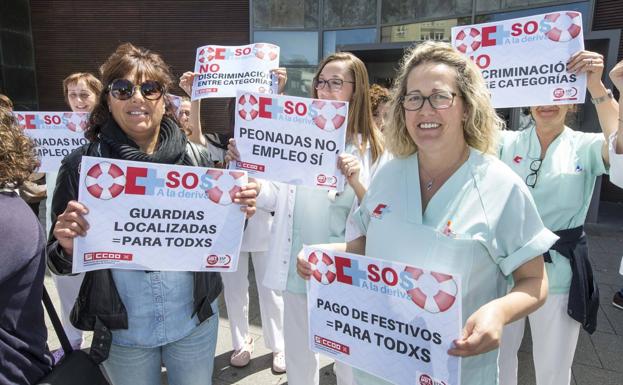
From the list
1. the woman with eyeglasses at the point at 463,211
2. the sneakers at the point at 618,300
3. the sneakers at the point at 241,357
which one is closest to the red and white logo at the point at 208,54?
the woman with eyeglasses at the point at 463,211

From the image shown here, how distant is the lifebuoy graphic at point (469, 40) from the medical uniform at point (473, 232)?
1533 mm

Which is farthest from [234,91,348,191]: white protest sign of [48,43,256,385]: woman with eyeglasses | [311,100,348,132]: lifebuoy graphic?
[48,43,256,385]: woman with eyeglasses

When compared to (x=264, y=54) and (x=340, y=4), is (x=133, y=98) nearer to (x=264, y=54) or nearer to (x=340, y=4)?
(x=264, y=54)

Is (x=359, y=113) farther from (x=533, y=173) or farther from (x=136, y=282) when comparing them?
(x=136, y=282)

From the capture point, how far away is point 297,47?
1049cm

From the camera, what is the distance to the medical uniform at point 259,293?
322 cm

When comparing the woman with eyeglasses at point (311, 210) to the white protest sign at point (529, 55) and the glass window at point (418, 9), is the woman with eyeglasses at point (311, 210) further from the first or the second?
the glass window at point (418, 9)

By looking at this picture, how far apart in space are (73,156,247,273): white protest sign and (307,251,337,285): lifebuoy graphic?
0.45 meters

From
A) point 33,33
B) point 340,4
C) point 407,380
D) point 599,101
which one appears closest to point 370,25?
point 340,4

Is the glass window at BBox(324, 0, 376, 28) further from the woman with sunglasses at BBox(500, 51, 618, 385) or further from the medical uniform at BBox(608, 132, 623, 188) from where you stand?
the medical uniform at BBox(608, 132, 623, 188)

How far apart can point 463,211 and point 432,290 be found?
299 mm

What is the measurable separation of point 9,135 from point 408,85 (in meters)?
1.44

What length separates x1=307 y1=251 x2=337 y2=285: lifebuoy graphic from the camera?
1.58 meters

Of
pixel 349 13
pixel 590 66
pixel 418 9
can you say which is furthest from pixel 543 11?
pixel 590 66
